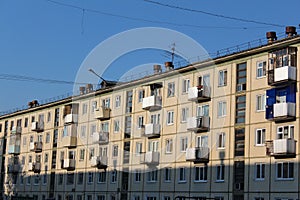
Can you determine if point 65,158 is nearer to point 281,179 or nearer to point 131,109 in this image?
point 131,109

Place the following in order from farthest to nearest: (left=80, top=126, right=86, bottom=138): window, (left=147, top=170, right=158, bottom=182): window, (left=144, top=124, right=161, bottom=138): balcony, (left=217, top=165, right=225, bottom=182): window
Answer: (left=80, top=126, right=86, bottom=138): window → (left=147, top=170, right=158, bottom=182): window → (left=144, top=124, right=161, bottom=138): balcony → (left=217, top=165, right=225, bottom=182): window

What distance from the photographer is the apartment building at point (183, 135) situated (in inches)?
1795

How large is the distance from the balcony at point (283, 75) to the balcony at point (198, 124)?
857cm

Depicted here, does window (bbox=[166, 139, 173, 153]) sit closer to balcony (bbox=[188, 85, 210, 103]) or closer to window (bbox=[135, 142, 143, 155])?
window (bbox=[135, 142, 143, 155])

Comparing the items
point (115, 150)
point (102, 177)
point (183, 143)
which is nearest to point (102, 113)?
point (115, 150)

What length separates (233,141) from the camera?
49.8m

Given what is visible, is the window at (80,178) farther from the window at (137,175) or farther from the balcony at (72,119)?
the window at (137,175)

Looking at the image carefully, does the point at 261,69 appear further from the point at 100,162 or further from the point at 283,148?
the point at 100,162

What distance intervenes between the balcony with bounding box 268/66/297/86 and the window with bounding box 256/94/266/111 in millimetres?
2062

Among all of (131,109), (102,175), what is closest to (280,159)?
(131,109)

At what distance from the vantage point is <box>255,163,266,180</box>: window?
46500 millimetres

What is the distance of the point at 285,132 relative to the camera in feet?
148

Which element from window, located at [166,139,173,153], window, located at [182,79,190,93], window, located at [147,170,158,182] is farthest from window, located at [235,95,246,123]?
window, located at [147,170,158,182]

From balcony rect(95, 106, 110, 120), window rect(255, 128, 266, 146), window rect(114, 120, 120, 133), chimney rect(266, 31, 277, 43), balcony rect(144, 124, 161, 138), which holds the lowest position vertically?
window rect(255, 128, 266, 146)
